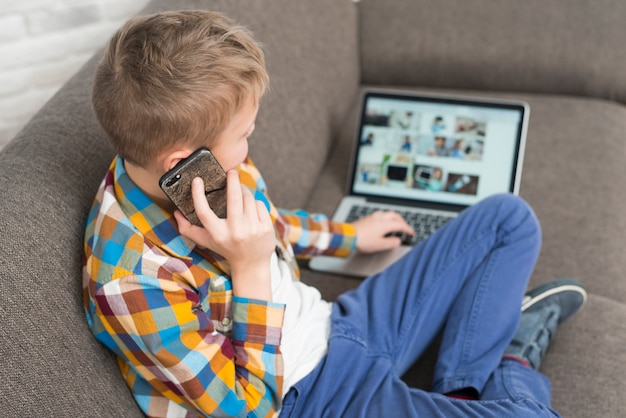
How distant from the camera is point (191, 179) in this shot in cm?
94

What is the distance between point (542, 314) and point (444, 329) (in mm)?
189

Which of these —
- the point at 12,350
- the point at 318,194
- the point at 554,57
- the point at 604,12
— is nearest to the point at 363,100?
the point at 318,194

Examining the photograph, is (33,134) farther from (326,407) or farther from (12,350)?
(326,407)

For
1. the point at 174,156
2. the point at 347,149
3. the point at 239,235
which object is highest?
the point at 174,156

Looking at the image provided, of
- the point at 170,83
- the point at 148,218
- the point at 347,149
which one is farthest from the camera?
the point at 347,149

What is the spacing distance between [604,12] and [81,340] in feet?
5.55

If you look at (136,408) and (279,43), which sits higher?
(279,43)

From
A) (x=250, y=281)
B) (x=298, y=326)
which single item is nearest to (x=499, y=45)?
(x=298, y=326)

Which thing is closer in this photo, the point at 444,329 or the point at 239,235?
the point at 239,235

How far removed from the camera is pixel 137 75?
2.94 ft

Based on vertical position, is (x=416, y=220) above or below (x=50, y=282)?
below

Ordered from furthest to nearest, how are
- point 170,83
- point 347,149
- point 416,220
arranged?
1. point 347,149
2. point 416,220
3. point 170,83

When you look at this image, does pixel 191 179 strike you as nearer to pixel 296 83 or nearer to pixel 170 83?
pixel 170 83

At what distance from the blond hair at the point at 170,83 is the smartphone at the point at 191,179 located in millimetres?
30
